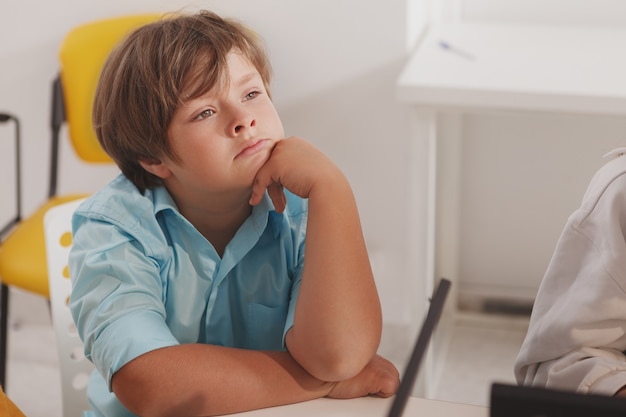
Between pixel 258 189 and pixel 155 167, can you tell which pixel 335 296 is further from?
pixel 155 167

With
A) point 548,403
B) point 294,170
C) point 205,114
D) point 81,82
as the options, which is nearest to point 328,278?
point 294,170

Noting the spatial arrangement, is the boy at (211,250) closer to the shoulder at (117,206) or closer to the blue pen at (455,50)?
the shoulder at (117,206)

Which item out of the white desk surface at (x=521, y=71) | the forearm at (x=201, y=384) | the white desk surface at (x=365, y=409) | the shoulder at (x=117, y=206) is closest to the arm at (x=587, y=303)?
the white desk surface at (x=365, y=409)

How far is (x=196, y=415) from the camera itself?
867 millimetres

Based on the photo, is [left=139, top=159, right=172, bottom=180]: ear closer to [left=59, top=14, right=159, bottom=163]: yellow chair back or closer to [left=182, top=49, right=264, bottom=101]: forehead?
[left=182, top=49, right=264, bottom=101]: forehead

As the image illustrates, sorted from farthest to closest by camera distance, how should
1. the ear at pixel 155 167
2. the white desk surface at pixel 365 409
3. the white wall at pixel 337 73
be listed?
the white wall at pixel 337 73 < the ear at pixel 155 167 < the white desk surface at pixel 365 409

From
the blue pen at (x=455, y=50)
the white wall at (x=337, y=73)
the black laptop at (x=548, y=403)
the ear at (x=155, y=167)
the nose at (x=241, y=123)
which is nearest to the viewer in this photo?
the black laptop at (x=548, y=403)

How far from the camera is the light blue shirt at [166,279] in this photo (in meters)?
0.92

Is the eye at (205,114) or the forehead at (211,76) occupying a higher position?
the forehead at (211,76)

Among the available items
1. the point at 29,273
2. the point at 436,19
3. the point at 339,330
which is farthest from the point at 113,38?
the point at 339,330

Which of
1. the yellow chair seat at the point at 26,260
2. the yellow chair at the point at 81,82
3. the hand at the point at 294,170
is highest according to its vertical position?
the hand at the point at 294,170

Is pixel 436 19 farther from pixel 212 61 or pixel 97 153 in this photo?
pixel 212 61

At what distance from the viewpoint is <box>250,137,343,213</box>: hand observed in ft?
3.24

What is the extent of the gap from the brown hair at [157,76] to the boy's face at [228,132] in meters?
0.01
